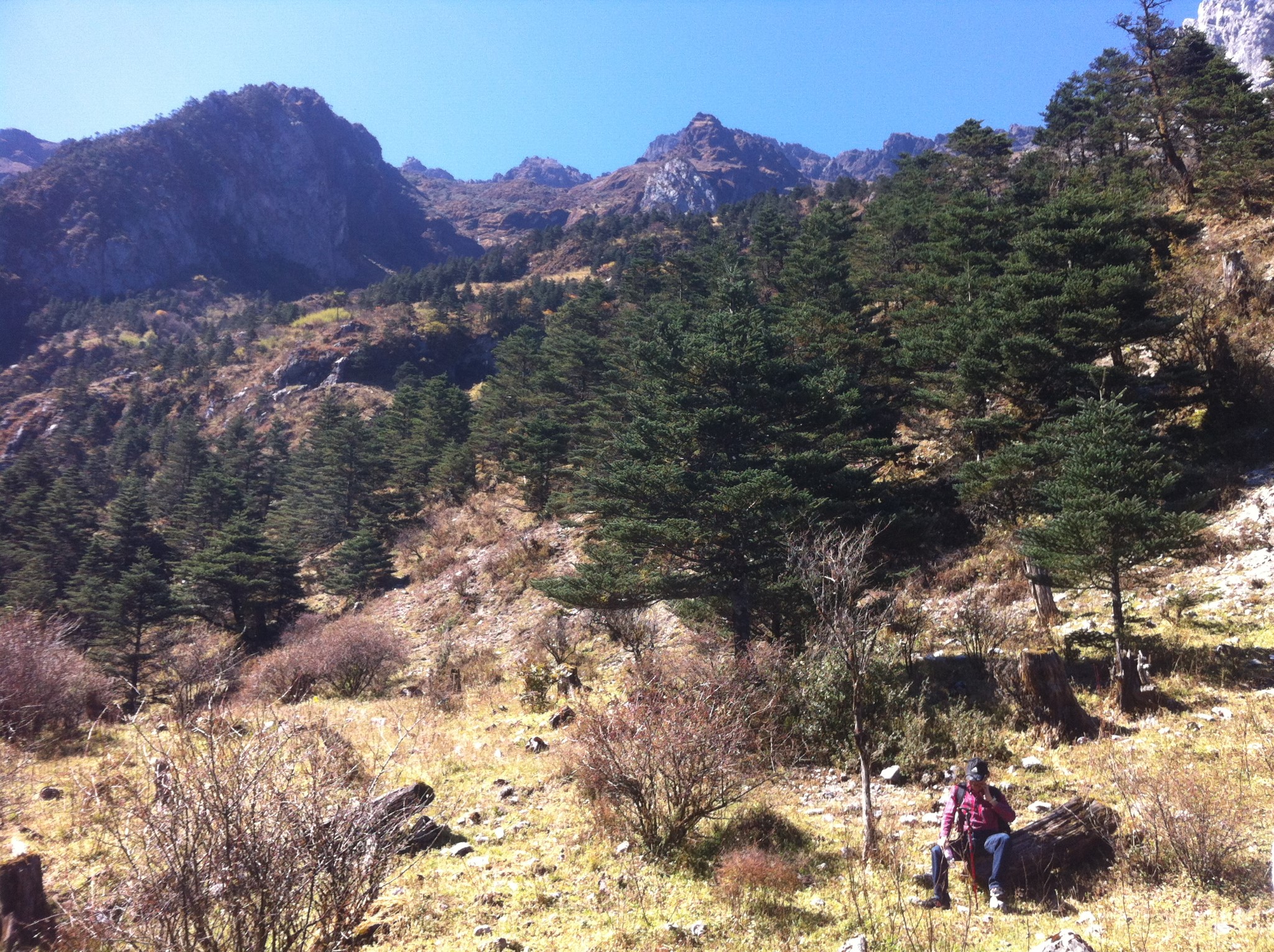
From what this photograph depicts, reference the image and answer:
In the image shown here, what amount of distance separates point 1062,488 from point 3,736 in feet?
73.6

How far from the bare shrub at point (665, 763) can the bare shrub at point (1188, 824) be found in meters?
4.23

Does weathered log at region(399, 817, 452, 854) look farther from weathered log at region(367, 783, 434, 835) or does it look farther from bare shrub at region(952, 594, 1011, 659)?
bare shrub at region(952, 594, 1011, 659)

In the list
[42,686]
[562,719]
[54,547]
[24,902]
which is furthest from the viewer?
[54,547]

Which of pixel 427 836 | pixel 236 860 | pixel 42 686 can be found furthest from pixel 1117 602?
pixel 42 686

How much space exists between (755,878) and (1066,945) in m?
3.49


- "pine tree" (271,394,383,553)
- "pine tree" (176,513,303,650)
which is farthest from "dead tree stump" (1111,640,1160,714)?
"pine tree" (271,394,383,553)

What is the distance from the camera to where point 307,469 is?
161 ft

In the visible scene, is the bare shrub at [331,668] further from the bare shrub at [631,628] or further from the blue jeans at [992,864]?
the blue jeans at [992,864]

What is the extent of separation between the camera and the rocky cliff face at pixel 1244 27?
163250 mm

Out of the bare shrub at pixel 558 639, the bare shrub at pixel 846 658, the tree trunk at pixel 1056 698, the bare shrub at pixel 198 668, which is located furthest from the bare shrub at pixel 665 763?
the bare shrub at pixel 558 639

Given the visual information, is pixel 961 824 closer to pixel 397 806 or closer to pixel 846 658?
pixel 846 658

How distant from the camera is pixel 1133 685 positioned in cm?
1043

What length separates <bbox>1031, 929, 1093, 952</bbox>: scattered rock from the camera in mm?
4293

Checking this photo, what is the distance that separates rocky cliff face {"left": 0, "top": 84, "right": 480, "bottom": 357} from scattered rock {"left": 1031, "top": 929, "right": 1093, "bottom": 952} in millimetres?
165458
